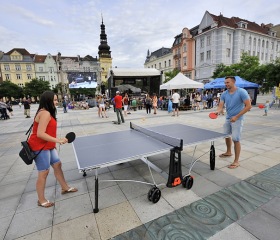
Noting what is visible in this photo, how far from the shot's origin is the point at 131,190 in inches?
119

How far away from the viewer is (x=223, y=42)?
3391 cm

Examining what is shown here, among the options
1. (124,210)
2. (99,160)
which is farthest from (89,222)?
(99,160)

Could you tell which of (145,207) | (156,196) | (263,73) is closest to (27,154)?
(145,207)

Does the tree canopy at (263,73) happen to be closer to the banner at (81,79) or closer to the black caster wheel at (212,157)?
the black caster wheel at (212,157)

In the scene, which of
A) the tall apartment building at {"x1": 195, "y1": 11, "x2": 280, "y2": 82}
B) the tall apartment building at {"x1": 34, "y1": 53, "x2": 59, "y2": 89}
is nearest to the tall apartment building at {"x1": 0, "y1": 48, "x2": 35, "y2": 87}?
the tall apartment building at {"x1": 34, "y1": 53, "x2": 59, "y2": 89}

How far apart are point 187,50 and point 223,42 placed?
390 inches

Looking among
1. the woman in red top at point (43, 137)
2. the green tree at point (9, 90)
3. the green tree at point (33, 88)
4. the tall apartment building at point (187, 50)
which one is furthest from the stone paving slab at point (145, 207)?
the green tree at point (9, 90)

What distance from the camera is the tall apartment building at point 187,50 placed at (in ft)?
136

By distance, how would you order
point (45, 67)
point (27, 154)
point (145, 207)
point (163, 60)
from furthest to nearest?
point (45, 67)
point (163, 60)
point (145, 207)
point (27, 154)

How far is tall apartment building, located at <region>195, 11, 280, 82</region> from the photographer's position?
34.3 metres

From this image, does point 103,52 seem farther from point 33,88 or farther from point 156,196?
point 156,196

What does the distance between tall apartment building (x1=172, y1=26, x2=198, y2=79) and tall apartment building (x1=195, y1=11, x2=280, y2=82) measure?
184 centimetres

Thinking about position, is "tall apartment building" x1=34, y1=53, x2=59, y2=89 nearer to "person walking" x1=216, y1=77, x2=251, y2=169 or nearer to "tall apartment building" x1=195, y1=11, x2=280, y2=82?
"tall apartment building" x1=195, y1=11, x2=280, y2=82

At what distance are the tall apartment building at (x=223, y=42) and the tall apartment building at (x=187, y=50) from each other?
1.84 m
